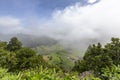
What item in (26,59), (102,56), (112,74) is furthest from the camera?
(26,59)

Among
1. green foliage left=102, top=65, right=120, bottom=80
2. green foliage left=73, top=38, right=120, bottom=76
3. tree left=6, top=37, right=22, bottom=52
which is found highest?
tree left=6, top=37, right=22, bottom=52

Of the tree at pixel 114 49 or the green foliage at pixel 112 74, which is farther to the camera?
the tree at pixel 114 49

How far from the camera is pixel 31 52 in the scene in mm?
67750

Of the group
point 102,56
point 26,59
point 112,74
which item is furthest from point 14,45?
point 112,74

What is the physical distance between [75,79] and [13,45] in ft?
229

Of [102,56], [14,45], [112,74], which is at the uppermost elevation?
[14,45]

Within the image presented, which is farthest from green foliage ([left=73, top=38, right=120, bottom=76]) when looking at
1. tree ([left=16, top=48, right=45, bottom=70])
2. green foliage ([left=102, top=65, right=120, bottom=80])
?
green foliage ([left=102, top=65, right=120, bottom=80])

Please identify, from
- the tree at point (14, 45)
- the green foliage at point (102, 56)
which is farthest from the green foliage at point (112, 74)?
the tree at point (14, 45)

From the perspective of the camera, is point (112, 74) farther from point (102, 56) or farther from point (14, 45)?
point (14, 45)

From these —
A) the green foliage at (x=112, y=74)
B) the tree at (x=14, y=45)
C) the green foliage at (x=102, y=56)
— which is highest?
the tree at (x=14, y=45)

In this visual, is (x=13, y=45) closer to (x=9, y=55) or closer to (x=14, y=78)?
(x=9, y=55)

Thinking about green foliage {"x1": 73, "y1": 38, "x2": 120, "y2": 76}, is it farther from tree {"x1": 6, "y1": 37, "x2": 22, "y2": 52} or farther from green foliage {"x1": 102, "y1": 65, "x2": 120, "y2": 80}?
green foliage {"x1": 102, "y1": 65, "x2": 120, "y2": 80}

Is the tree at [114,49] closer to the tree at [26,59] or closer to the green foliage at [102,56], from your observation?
the green foliage at [102,56]

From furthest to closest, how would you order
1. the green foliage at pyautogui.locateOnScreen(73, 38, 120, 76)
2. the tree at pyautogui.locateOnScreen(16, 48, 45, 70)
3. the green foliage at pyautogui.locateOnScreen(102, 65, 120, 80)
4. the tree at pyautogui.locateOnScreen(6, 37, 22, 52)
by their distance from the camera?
the tree at pyautogui.locateOnScreen(6, 37, 22, 52) → the tree at pyautogui.locateOnScreen(16, 48, 45, 70) → the green foliage at pyautogui.locateOnScreen(73, 38, 120, 76) → the green foliage at pyautogui.locateOnScreen(102, 65, 120, 80)
